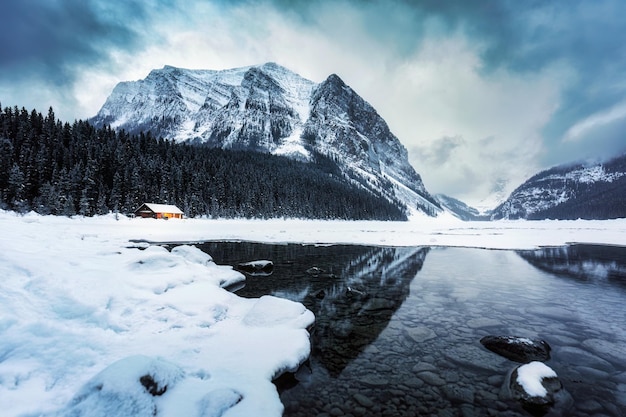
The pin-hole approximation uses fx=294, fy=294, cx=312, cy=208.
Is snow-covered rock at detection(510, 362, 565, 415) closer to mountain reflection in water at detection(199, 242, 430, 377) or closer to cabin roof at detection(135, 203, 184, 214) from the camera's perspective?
mountain reflection in water at detection(199, 242, 430, 377)

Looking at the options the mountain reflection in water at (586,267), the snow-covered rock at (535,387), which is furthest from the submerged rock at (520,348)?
the mountain reflection in water at (586,267)

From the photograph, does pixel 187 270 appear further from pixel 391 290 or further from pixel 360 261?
pixel 360 261

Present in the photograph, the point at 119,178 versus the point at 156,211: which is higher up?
the point at 119,178

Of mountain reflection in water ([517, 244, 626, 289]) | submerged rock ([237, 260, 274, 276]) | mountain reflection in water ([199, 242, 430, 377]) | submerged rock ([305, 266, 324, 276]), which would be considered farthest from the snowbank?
mountain reflection in water ([517, 244, 626, 289])

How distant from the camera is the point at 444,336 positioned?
34.6 feet

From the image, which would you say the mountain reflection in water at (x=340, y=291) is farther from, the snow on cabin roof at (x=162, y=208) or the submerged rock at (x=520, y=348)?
the snow on cabin roof at (x=162, y=208)

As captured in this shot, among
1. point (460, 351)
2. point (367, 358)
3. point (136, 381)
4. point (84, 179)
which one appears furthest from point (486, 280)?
point (84, 179)

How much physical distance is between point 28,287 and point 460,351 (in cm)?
1225

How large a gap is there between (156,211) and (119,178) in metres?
13.5

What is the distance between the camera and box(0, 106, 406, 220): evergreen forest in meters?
61.9

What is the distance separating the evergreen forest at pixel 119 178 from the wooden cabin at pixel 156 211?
2287mm

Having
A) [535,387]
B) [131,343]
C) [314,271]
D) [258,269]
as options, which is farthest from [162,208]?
[535,387]

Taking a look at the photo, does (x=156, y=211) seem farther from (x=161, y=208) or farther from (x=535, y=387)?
(x=535, y=387)

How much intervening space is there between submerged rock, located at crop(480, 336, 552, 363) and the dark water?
323mm
